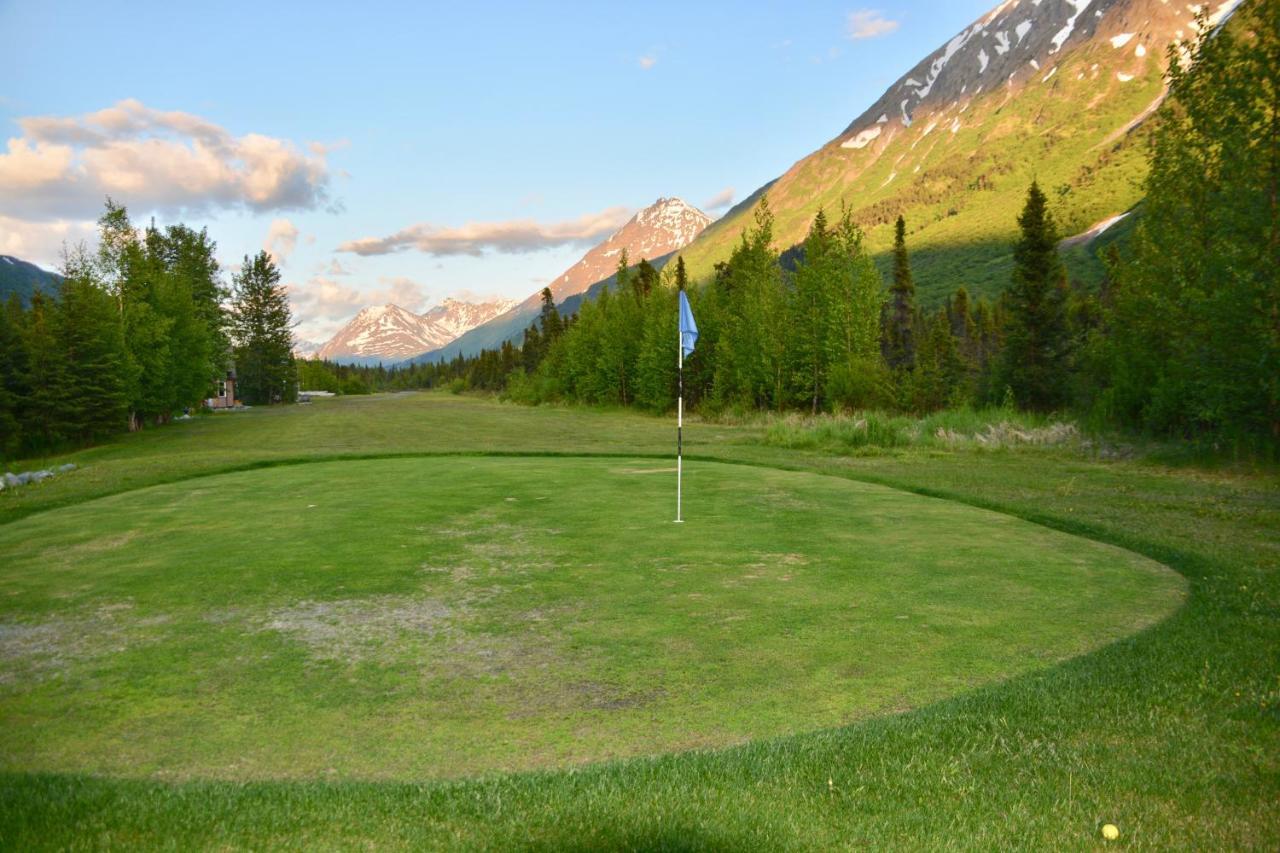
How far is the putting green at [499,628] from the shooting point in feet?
14.2

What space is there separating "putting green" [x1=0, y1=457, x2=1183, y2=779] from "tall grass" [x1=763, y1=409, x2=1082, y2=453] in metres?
12.8

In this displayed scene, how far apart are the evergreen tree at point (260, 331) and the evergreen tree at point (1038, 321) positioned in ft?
250

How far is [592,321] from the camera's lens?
6512cm

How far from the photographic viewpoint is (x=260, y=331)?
84562mm

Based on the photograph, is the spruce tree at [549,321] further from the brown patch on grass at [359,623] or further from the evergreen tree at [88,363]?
the brown patch on grass at [359,623]

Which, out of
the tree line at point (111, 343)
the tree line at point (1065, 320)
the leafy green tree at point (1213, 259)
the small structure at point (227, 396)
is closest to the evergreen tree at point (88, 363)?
the tree line at point (111, 343)

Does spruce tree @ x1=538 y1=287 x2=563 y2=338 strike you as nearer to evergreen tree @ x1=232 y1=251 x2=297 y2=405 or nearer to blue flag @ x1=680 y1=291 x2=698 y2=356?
evergreen tree @ x1=232 y1=251 x2=297 y2=405

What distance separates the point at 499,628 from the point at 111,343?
37.0 meters

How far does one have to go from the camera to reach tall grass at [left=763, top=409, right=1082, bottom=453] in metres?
22.5

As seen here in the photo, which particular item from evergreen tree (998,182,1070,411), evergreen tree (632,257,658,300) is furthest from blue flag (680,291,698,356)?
evergreen tree (632,257,658,300)

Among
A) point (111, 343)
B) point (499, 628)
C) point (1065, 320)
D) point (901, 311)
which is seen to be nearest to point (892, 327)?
point (901, 311)

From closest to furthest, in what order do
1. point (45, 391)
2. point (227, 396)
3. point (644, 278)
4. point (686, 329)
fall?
point (686, 329) → point (45, 391) → point (644, 278) → point (227, 396)

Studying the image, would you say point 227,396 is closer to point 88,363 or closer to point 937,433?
point 88,363

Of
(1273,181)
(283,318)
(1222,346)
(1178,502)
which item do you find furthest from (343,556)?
(283,318)
